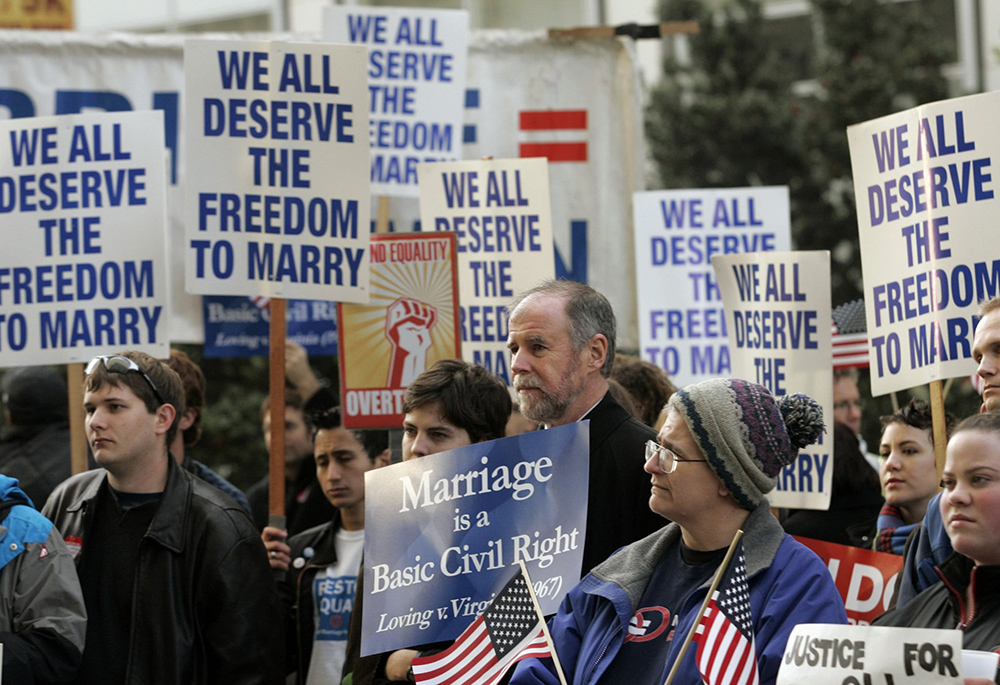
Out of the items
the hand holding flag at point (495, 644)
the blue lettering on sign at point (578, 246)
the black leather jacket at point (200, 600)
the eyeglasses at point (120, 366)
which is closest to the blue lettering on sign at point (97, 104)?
the blue lettering on sign at point (578, 246)

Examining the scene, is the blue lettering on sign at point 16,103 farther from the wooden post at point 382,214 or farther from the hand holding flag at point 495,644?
the hand holding flag at point 495,644

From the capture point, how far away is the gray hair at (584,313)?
453cm

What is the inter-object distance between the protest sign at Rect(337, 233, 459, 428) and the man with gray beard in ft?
4.23

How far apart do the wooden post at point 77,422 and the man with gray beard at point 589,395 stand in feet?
7.64

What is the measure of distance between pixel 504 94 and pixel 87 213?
162 inches

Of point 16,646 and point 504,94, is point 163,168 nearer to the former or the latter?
point 16,646

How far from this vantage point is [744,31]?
45.6 feet

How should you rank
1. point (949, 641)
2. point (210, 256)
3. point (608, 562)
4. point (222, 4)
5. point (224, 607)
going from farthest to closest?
point (222, 4), point (210, 256), point (224, 607), point (608, 562), point (949, 641)

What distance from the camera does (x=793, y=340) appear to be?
5812mm

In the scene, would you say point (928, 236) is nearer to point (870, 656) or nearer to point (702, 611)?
point (702, 611)

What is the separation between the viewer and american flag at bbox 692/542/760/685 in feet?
10.8

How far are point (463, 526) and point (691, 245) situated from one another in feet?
13.2

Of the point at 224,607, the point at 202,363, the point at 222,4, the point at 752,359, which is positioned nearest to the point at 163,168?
the point at 224,607

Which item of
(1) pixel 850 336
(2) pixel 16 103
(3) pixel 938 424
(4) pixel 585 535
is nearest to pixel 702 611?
(4) pixel 585 535
